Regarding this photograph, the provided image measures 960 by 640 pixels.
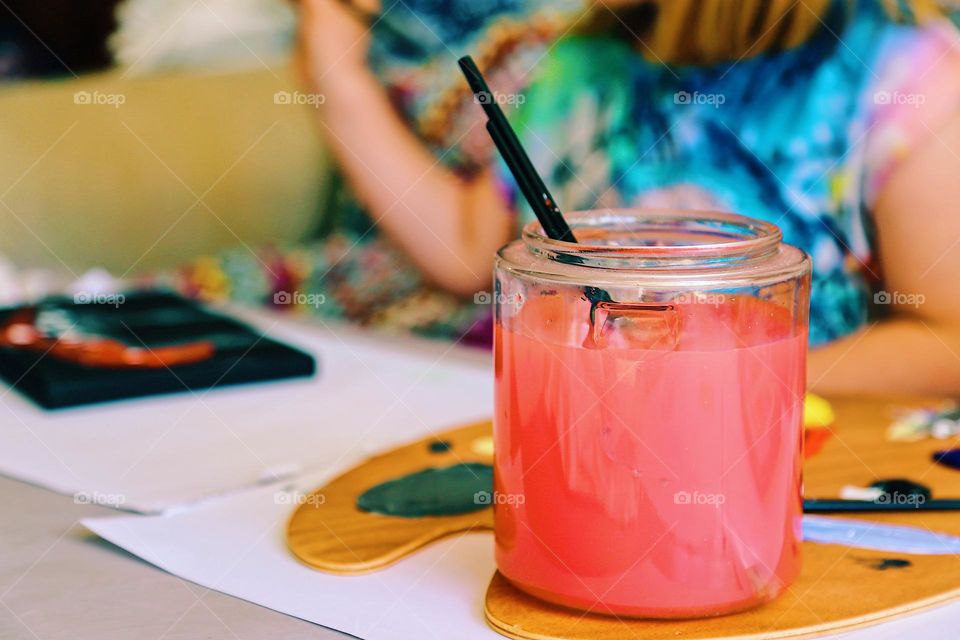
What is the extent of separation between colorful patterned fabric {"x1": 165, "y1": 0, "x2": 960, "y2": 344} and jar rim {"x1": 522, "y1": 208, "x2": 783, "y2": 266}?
46 cm

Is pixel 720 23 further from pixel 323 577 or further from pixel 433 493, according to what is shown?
pixel 323 577

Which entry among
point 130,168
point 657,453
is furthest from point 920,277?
point 130,168

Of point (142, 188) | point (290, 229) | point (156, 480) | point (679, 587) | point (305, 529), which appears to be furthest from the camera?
point (142, 188)

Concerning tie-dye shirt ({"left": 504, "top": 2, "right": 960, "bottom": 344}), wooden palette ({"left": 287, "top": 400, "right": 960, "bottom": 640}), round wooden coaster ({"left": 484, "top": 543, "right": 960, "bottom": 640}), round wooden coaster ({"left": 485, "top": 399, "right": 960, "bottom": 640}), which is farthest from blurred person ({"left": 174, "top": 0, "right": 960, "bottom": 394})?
round wooden coaster ({"left": 484, "top": 543, "right": 960, "bottom": 640})

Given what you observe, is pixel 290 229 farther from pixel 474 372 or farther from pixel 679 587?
pixel 679 587

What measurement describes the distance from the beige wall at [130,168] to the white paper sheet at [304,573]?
0.94m

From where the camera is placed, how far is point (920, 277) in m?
1.05

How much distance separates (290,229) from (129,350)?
1.77 ft

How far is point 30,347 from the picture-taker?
1.08 meters

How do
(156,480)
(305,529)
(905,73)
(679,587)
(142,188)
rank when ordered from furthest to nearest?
(142,188), (905,73), (156,480), (305,529), (679,587)

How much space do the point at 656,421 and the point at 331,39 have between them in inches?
42.0

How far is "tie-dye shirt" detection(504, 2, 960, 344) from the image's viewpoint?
40.6 inches

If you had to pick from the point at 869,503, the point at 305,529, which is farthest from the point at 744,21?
the point at 305,529

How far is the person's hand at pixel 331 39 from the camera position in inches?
56.7
